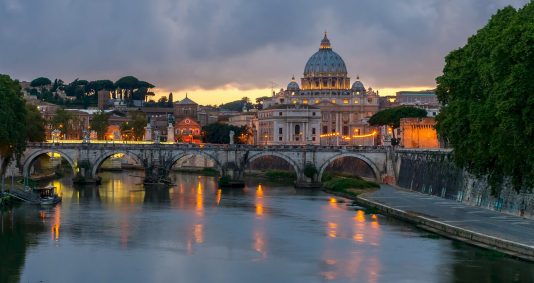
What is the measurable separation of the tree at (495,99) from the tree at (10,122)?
29.6 m

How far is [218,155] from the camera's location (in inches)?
3477

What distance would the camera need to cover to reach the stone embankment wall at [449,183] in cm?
5184

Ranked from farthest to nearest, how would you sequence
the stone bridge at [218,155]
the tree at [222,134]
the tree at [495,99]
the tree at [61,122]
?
the tree at [222,134]
the tree at [61,122]
the stone bridge at [218,155]
the tree at [495,99]

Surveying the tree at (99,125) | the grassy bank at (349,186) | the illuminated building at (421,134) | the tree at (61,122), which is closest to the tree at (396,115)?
the illuminated building at (421,134)

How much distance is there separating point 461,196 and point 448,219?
10.5 metres

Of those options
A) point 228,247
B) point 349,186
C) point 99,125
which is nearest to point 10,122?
point 349,186

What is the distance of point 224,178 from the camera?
86000 mm

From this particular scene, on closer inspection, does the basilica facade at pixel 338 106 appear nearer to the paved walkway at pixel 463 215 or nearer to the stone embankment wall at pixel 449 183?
the stone embankment wall at pixel 449 183

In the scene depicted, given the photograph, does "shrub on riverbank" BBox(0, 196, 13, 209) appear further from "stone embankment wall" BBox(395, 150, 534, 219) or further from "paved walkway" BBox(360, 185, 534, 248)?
"stone embankment wall" BBox(395, 150, 534, 219)

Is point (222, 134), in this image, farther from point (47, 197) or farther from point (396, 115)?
point (47, 197)

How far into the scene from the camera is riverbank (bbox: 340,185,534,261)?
139ft

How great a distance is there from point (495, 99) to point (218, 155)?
4451 cm

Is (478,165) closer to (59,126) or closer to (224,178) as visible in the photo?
(224,178)

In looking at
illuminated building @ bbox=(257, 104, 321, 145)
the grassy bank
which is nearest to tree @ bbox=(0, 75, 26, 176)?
the grassy bank
